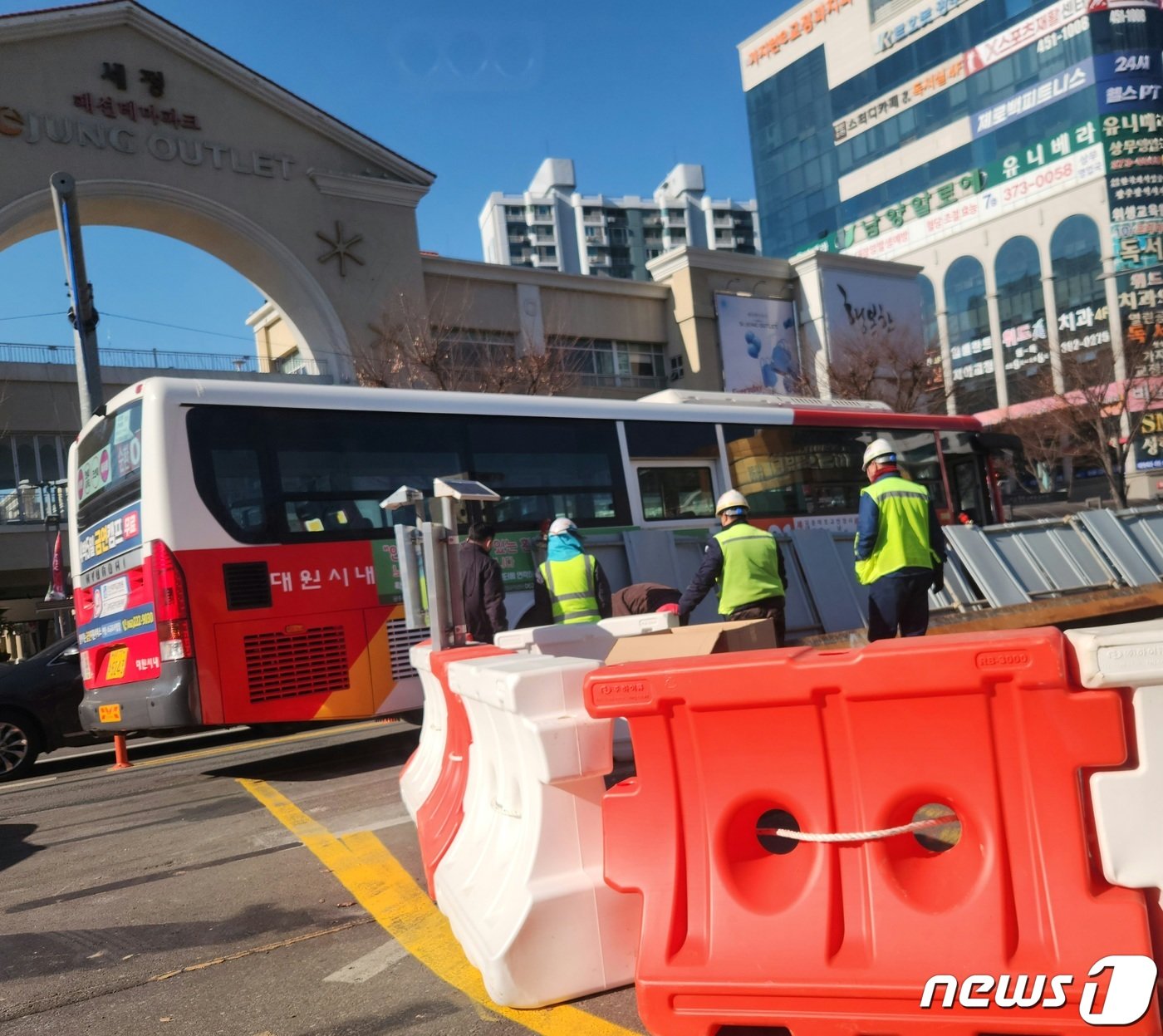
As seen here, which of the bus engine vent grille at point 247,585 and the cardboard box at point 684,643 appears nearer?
the cardboard box at point 684,643

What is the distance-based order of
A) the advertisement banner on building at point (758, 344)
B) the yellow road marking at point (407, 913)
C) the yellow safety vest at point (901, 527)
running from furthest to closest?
the advertisement banner on building at point (758, 344) < the yellow safety vest at point (901, 527) < the yellow road marking at point (407, 913)

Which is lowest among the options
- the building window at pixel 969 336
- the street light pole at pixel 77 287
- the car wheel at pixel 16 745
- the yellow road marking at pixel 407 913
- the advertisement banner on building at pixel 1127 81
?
the yellow road marking at pixel 407 913

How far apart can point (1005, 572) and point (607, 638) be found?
25.6 ft

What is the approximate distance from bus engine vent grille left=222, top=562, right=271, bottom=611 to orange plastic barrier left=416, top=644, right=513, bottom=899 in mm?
3559

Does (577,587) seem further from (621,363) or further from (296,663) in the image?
(621,363)

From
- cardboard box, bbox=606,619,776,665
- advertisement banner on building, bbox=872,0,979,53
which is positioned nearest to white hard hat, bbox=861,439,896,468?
cardboard box, bbox=606,619,776,665

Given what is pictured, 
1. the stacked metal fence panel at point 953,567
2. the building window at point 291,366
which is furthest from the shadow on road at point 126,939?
the building window at point 291,366

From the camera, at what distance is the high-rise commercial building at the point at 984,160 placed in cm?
5591

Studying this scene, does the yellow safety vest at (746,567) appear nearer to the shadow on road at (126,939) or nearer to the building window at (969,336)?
the shadow on road at (126,939)

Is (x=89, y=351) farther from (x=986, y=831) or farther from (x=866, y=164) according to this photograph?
(x=866, y=164)

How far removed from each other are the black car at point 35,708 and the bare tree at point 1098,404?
36706mm

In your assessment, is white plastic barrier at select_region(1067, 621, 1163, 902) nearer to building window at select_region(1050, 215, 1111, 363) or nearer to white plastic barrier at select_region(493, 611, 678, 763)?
white plastic barrier at select_region(493, 611, 678, 763)

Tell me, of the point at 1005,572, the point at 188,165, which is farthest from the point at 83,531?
the point at 188,165

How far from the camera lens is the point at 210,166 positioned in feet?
88.7
